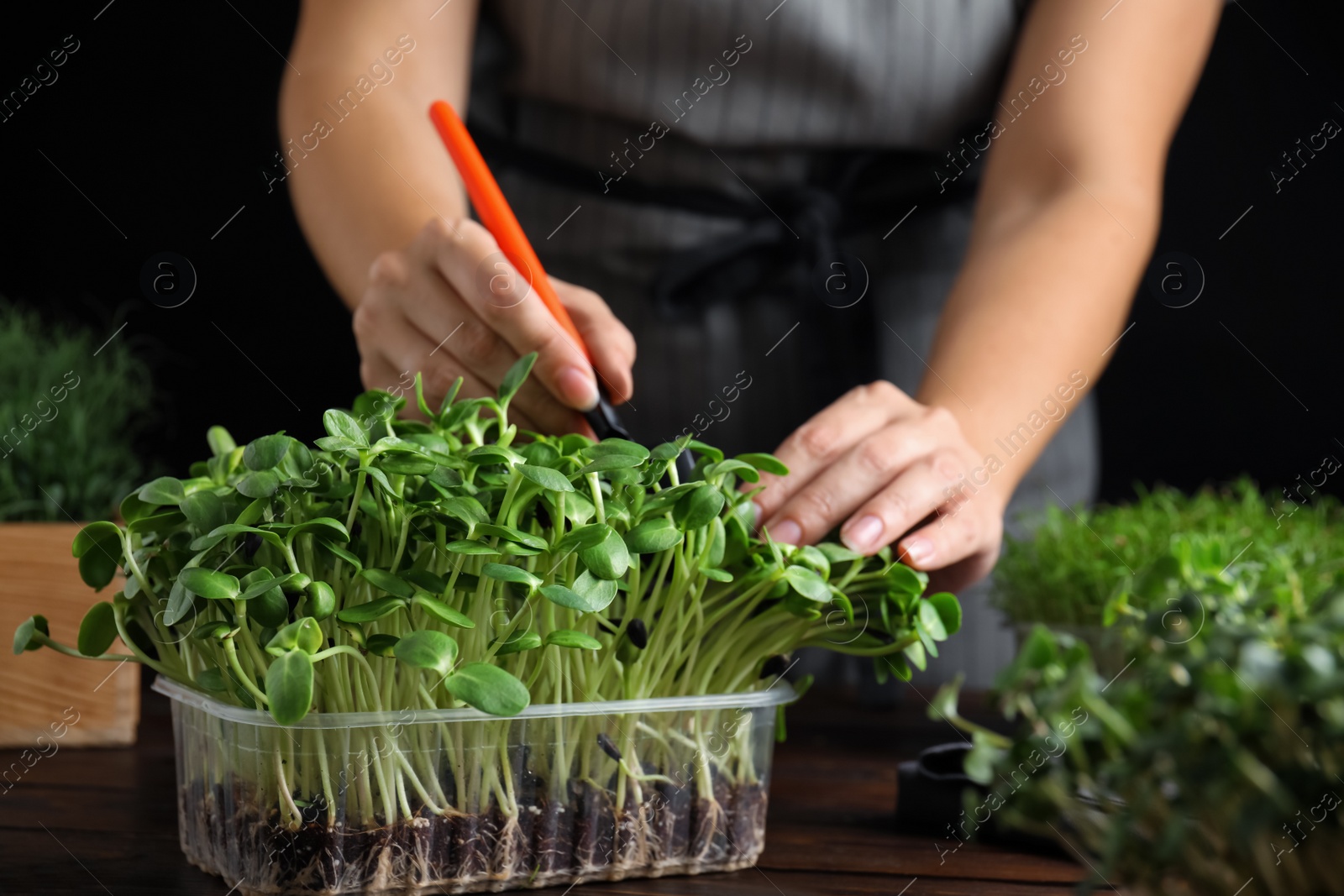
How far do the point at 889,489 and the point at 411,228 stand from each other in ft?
1.65

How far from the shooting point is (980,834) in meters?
0.51

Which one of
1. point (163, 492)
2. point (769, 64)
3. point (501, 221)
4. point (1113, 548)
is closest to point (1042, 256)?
point (1113, 548)

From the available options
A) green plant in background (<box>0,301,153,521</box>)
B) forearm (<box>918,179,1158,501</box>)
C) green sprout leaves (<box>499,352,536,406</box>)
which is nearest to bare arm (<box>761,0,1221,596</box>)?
forearm (<box>918,179,1158,501</box>)

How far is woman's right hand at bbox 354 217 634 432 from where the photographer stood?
0.63 meters

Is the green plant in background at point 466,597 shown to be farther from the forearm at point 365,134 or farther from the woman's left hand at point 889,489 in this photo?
the forearm at point 365,134

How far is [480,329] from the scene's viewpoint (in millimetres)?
696

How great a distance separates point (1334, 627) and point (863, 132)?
0.96 metres

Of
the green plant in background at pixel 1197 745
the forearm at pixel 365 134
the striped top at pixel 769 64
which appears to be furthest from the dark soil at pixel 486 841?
the striped top at pixel 769 64

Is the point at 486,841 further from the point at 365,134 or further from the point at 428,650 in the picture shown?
the point at 365,134

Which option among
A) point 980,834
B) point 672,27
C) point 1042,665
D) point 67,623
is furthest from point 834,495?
point 672,27

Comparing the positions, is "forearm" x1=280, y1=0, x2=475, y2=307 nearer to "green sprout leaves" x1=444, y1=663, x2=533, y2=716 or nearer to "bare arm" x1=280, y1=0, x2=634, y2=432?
"bare arm" x1=280, y1=0, x2=634, y2=432

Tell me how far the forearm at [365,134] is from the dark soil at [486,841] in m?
0.59

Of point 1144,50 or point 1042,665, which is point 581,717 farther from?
point 1144,50

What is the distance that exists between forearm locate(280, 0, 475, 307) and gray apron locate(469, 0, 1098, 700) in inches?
5.8
